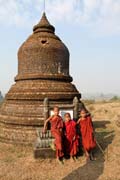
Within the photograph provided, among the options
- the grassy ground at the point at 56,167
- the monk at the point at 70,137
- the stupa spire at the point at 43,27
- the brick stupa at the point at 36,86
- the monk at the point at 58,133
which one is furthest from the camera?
the stupa spire at the point at 43,27

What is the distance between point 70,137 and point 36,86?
358cm

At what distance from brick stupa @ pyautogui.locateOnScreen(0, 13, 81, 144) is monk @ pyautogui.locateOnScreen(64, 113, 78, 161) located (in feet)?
7.19

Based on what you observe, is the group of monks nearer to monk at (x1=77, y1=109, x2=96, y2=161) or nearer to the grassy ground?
monk at (x1=77, y1=109, x2=96, y2=161)

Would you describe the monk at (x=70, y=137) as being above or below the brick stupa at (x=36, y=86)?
below

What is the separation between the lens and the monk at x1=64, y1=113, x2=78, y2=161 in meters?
8.20

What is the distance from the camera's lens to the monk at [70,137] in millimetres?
8195

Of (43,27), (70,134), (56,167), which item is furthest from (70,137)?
(43,27)

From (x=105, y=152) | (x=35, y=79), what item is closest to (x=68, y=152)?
(x=105, y=152)

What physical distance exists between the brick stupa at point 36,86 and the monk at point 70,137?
2.19 metres

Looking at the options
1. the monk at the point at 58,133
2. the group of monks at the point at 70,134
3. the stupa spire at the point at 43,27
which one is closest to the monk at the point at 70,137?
the group of monks at the point at 70,134

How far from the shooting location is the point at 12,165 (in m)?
7.85

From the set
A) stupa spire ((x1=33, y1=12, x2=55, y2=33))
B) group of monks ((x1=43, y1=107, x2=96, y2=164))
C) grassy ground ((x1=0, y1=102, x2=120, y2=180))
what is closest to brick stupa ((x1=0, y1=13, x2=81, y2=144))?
stupa spire ((x1=33, y1=12, x2=55, y2=33))

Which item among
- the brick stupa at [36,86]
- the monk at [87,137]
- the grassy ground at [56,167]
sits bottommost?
the grassy ground at [56,167]

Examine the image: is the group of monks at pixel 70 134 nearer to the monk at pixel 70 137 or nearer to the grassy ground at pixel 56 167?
the monk at pixel 70 137
